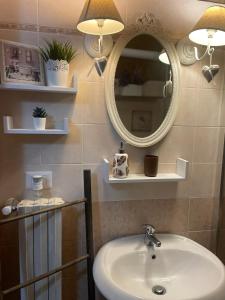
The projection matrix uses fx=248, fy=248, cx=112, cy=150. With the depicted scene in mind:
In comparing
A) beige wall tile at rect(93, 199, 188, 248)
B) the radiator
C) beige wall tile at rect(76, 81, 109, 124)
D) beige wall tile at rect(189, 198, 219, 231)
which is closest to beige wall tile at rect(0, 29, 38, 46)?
beige wall tile at rect(76, 81, 109, 124)

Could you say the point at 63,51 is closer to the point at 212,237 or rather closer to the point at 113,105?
the point at 113,105

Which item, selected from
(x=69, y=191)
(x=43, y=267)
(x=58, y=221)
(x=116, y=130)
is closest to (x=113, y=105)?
(x=116, y=130)

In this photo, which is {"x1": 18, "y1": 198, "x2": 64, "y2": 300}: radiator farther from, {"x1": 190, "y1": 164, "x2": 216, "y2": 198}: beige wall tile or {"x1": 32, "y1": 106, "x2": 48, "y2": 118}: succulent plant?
{"x1": 190, "y1": 164, "x2": 216, "y2": 198}: beige wall tile

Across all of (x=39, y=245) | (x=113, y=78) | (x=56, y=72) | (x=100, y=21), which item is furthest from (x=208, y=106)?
(x=39, y=245)

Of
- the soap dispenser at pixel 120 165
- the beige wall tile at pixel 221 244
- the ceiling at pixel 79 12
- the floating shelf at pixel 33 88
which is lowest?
the beige wall tile at pixel 221 244

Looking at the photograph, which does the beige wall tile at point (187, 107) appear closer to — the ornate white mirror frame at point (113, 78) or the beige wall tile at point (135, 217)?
the ornate white mirror frame at point (113, 78)

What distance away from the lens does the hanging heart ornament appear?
1.19m

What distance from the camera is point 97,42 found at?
1.14 metres

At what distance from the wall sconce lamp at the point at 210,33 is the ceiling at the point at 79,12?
8 cm

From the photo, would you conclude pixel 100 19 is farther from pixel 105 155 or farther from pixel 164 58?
pixel 105 155

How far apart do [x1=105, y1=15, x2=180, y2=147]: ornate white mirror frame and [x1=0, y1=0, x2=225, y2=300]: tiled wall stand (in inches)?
1.5

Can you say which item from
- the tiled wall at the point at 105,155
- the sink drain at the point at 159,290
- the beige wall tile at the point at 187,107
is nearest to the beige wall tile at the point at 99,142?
the tiled wall at the point at 105,155

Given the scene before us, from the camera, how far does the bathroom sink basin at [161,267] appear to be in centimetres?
109

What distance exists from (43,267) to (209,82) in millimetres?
1213
